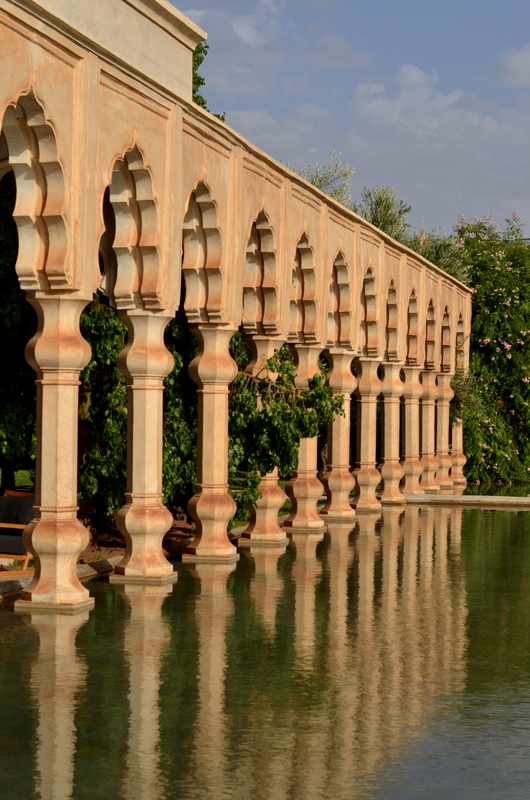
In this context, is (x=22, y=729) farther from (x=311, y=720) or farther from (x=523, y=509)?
(x=523, y=509)

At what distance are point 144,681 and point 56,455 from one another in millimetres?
2891

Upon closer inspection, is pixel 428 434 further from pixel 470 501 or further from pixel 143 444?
pixel 143 444

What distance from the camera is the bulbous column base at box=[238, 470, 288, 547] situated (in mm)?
16477

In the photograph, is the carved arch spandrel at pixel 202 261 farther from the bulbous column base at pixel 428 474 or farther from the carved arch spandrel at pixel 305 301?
the bulbous column base at pixel 428 474

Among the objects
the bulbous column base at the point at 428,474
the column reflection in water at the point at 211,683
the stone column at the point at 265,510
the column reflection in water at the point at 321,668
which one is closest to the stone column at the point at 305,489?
the stone column at the point at 265,510

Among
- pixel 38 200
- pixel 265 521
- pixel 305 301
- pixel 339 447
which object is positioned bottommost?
pixel 265 521

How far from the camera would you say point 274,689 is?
827 centimetres

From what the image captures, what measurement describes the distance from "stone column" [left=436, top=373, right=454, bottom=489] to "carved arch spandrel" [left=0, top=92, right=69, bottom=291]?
18491 millimetres

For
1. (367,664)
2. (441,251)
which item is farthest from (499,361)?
(367,664)

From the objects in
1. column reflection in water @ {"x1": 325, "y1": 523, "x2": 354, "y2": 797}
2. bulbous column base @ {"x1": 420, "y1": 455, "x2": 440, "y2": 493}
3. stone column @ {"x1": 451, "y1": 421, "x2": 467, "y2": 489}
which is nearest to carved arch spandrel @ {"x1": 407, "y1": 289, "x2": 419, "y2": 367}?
bulbous column base @ {"x1": 420, "y1": 455, "x2": 440, "y2": 493}

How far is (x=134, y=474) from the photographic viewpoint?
12664mm

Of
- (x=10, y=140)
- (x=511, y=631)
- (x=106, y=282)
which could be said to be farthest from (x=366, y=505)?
(x=10, y=140)

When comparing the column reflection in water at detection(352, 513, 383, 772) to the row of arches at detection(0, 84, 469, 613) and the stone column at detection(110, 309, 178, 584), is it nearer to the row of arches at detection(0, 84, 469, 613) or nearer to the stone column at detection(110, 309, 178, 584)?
the row of arches at detection(0, 84, 469, 613)

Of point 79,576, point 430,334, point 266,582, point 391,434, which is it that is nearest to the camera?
point 79,576
